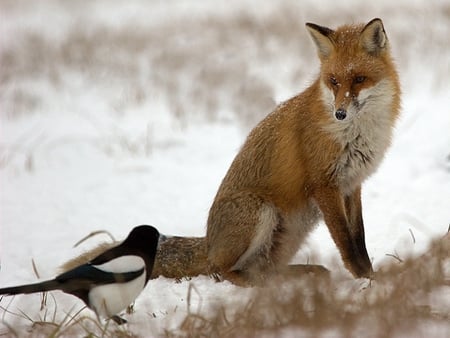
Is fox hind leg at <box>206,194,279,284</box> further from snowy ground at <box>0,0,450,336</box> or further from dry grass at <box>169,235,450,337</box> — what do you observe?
dry grass at <box>169,235,450,337</box>

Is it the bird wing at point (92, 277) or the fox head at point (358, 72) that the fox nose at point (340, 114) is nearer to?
the fox head at point (358, 72)

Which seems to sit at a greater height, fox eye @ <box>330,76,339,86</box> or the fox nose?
fox eye @ <box>330,76,339,86</box>

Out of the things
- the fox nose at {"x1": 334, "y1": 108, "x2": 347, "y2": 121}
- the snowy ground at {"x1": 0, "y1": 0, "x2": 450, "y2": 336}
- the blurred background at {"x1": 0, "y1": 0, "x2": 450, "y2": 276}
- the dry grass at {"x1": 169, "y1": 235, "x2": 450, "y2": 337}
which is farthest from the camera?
the blurred background at {"x1": 0, "y1": 0, "x2": 450, "y2": 276}

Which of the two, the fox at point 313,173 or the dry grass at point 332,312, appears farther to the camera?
the fox at point 313,173

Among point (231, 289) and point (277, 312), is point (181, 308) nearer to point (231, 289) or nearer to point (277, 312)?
point (231, 289)

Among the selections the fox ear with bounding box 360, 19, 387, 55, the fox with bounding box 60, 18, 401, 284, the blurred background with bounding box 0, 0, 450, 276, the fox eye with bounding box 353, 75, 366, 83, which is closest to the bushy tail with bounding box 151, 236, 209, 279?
the fox with bounding box 60, 18, 401, 284

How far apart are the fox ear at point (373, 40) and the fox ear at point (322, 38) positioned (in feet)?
0.97

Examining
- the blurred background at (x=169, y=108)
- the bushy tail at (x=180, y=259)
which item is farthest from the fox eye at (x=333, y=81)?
the bushy tail at (x=180, y=259)

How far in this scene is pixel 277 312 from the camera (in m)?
3.73

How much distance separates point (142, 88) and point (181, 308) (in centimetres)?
1002

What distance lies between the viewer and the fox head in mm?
5535

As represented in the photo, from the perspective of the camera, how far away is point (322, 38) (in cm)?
591

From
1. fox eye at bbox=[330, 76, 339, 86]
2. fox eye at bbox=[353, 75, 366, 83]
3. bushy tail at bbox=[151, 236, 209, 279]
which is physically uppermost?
fox eye at bbox=[330, 76, 339, 86]

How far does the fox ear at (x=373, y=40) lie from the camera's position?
5.65 m
